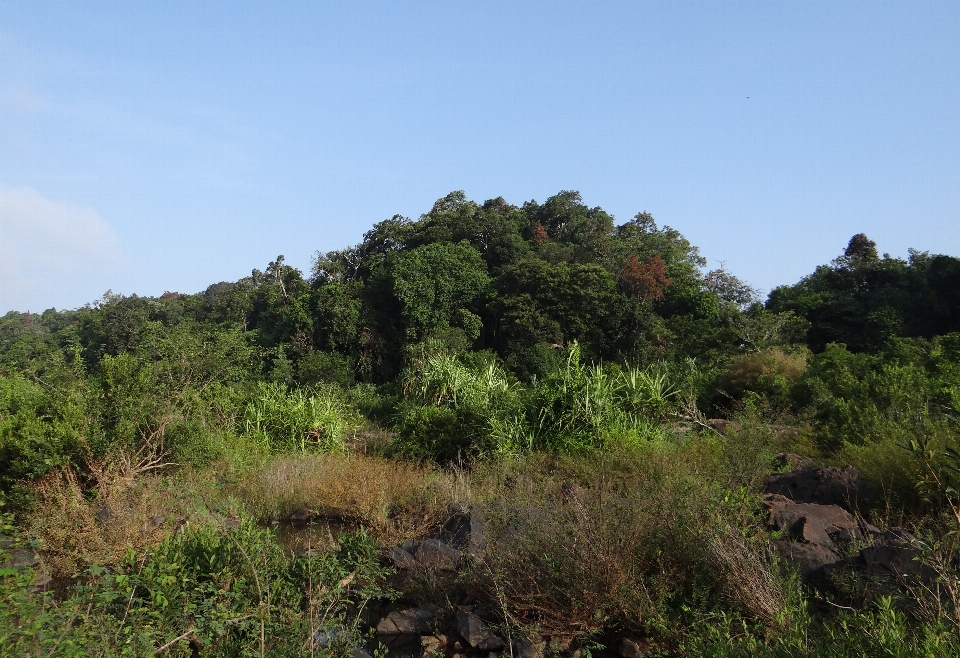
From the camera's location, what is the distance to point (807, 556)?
6.34 m

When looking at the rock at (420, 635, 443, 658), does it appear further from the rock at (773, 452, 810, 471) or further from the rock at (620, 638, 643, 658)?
the rock at (773, 452, 810, 471)

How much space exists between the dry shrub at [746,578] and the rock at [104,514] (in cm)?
583

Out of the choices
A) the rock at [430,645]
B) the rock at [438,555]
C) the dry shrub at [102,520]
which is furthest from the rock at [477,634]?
the dry shrub at [102,520]

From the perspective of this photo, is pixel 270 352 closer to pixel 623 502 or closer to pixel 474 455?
pixel 474 455

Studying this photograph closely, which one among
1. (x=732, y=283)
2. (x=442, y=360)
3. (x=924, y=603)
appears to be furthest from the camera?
(x=732, y=283)

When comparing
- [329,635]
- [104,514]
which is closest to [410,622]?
[329,635]

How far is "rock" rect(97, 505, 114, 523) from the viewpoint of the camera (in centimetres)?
733

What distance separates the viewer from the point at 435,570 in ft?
24.2

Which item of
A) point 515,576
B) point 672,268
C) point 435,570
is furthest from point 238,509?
point 672,268

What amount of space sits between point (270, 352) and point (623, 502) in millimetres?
21030

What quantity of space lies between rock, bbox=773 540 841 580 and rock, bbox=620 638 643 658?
1.49 m

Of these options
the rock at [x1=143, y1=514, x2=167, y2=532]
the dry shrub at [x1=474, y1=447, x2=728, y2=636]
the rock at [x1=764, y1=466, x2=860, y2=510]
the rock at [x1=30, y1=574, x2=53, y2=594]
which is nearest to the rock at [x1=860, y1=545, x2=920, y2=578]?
the dry shrub at [x1=474, y1=447, x2=728, y2=636]

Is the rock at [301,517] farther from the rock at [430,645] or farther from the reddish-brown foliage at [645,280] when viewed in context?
the reddish-brown foliage at [645,280]

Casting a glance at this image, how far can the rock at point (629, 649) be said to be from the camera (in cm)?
555
